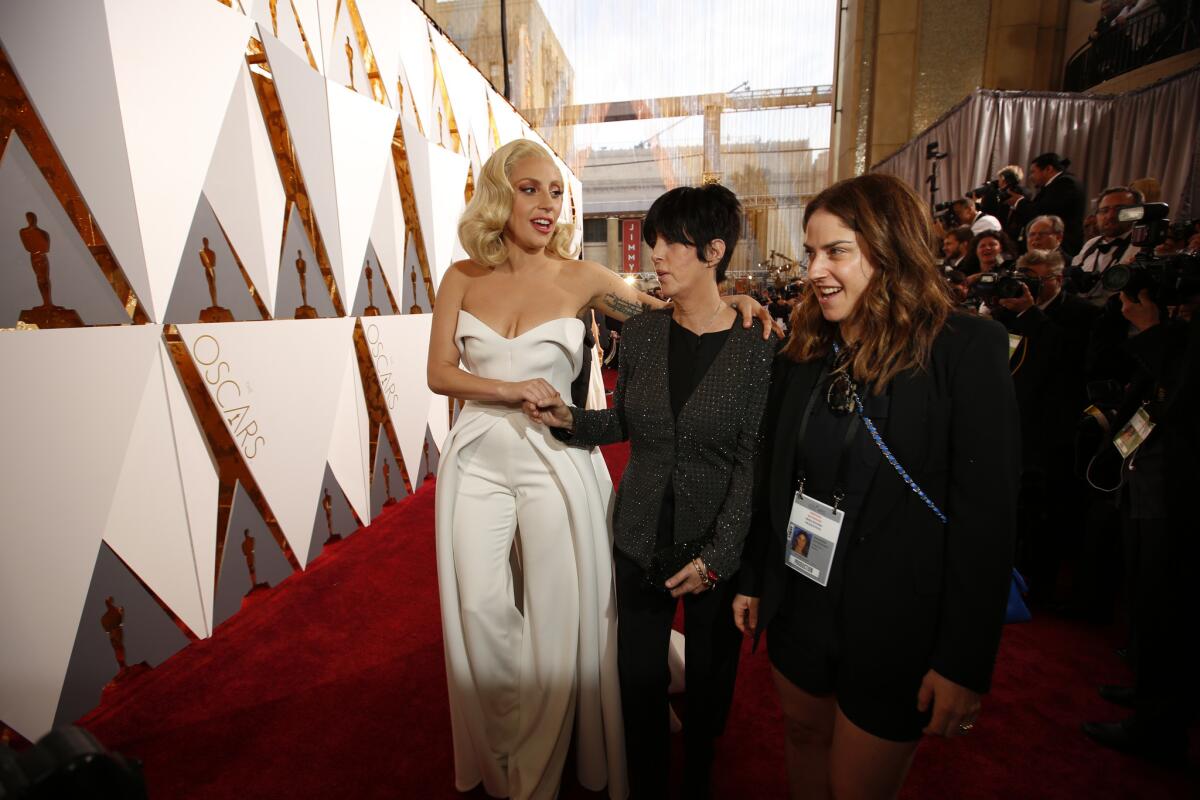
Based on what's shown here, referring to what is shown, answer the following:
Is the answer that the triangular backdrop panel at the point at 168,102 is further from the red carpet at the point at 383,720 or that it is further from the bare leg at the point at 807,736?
the bare leg at the point at 807,736

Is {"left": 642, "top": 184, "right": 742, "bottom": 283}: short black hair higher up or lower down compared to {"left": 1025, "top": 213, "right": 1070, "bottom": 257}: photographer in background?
lower down

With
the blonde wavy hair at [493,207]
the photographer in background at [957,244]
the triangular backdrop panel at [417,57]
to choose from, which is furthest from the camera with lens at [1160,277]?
the triangular backdrop panel at [417,57]

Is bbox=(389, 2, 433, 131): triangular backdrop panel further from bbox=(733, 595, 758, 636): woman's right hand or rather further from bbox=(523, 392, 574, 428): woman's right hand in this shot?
bbox=(733, 595, 758, 636): woman's right hand

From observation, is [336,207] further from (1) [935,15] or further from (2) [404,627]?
(1) [935,15]

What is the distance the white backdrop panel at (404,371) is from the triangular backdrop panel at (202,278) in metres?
0.94

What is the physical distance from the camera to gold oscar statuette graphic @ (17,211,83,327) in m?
1.65

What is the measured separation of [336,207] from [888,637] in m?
3.13

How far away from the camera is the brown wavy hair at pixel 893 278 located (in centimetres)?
103

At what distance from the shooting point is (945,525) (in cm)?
104

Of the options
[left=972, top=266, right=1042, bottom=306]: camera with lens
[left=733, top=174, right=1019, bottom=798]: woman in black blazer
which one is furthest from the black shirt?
[left=972, top=266, right=1042, bottom=306]: camera with lens

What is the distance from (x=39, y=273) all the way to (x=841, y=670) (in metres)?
2.37

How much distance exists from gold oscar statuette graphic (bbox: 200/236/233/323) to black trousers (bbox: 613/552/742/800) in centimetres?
188

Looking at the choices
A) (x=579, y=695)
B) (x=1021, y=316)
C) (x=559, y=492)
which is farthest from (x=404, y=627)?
(x=1021, y=316)

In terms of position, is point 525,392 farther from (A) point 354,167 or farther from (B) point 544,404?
(A) point 354,167
